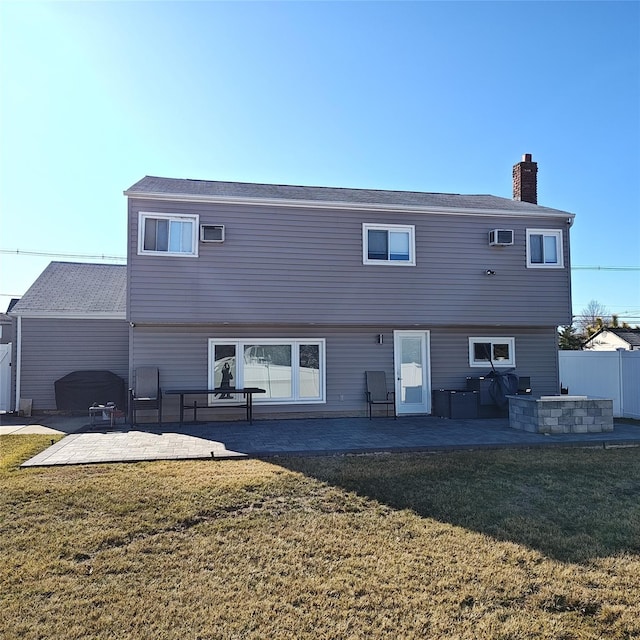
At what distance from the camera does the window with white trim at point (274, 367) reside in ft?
36.8

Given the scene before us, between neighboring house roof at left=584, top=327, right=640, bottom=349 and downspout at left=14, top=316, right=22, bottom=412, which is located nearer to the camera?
downspout at left=14, top=316, right=22, bottom=412

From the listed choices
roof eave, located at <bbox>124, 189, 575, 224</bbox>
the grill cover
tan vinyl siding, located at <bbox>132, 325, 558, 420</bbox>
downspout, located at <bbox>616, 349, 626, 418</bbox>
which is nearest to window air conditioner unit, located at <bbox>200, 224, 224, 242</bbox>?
roof eave, located at <bbox>124, 189, 575, 224</bbox>

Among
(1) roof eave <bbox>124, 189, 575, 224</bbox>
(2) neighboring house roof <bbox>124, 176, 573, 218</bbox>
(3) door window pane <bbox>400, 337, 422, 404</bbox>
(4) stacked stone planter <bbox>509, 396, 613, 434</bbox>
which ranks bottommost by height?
(4) stacked stone planter <bbox>509, 396, 613, 434</bbox>

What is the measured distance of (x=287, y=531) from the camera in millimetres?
4367

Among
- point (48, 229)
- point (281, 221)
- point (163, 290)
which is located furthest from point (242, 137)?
point (48, 229)

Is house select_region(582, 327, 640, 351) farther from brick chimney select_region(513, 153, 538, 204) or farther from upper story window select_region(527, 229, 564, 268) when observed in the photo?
upper story window select_region(527, 229, 564, 268)

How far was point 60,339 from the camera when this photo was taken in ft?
43.9

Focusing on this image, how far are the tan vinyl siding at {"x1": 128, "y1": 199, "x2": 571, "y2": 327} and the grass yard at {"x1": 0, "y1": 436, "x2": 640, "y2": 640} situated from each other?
4.80m

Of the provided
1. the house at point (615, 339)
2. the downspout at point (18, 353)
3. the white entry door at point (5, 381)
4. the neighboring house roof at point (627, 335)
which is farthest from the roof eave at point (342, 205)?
the neighboring house roof at point (627, 335)

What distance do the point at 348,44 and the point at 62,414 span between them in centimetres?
1136

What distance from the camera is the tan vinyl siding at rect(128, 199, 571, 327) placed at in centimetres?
1047

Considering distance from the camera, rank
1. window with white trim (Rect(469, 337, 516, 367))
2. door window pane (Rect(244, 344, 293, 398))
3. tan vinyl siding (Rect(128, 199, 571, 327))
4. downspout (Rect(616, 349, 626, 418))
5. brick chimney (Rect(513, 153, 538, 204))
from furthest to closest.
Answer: brick chimney (Rect(513, 153, 538, 204)) < downspout (Rect(616, 349, 626, 418)) < window with white trim (Rect(469, 337, 516, 367)) < door window pane (Rect(244, 344, 293, 398)) < tan vinyl siding (Rect(128, 199, 571, 327))

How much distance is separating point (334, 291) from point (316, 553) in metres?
7.64

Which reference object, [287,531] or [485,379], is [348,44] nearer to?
[485,379]
